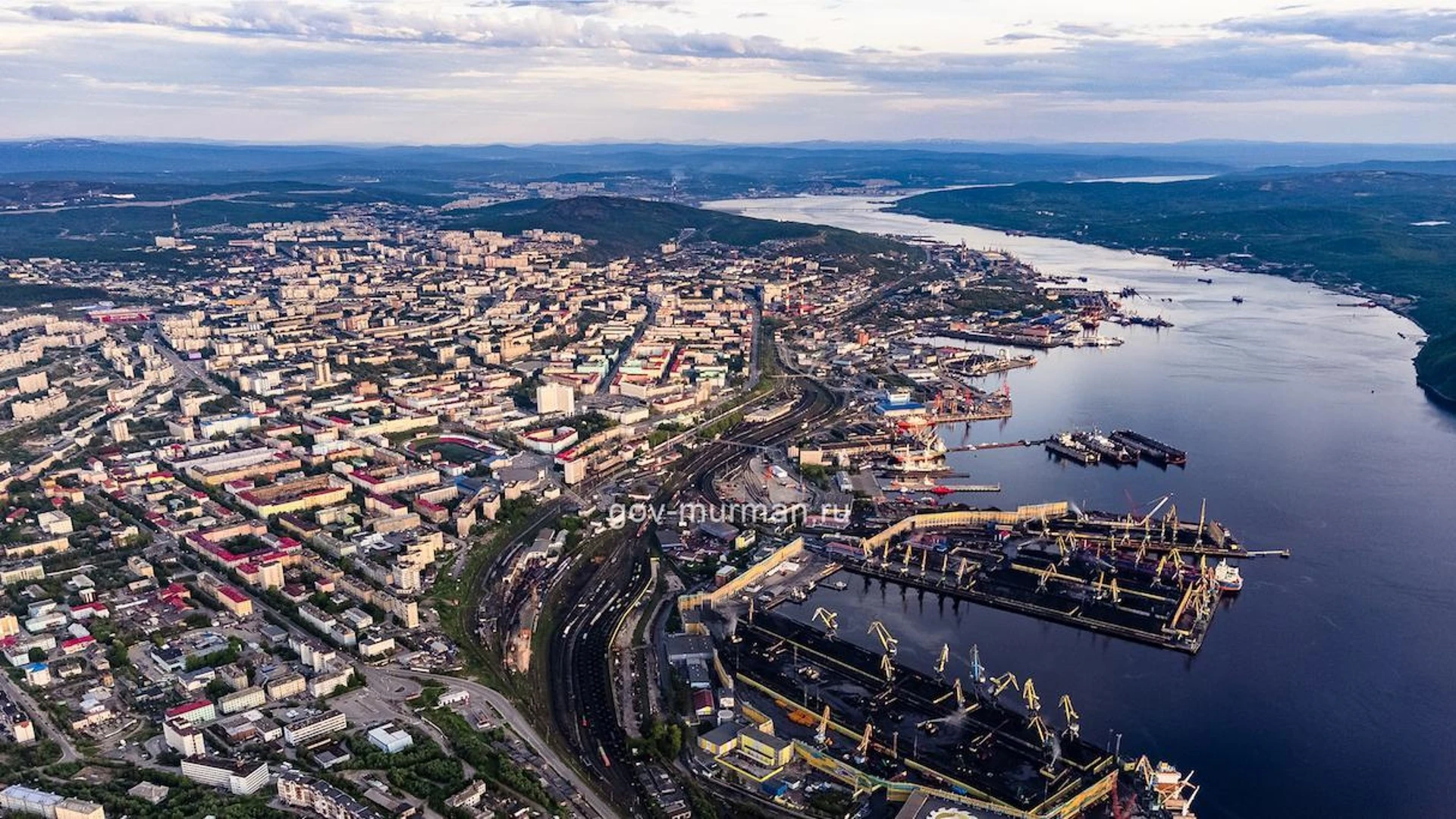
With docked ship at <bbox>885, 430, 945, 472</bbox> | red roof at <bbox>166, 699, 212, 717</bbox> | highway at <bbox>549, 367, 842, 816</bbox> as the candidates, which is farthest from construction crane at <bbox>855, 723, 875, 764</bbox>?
docked ship at <bbox>885, 430, 945, 472</bbox>

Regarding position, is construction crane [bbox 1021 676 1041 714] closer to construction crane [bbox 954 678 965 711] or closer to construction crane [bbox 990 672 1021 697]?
construction crane [bbox 990 672 1021 697]

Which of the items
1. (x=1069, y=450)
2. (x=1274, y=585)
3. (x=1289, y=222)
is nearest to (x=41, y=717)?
(x=1274, y=585)

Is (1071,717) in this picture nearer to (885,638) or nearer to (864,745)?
(864,745)

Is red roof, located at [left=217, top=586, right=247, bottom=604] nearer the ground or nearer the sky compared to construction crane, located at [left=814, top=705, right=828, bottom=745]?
nearer the sky

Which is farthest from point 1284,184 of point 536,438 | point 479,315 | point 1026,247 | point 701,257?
point 536,438

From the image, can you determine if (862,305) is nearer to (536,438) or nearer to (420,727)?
(536,438)

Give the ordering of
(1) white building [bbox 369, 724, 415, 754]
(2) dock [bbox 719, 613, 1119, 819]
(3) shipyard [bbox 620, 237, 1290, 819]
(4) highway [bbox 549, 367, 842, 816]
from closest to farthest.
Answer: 1. (2) dock [bbox 719, 613, 1119, 819]
2. (3) shipyard [bbox 620, 237, 1290, 819]
3. (1) white building [bbox 369, 724, 415, 754]
4. (4) highway [bbox 549, 367, 842, 816]
